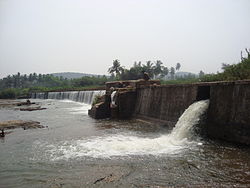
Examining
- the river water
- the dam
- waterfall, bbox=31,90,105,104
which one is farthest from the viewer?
waterfall, bbox=31,90,105,104

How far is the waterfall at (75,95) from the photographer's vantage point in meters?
29.0

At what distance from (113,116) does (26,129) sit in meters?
5.51

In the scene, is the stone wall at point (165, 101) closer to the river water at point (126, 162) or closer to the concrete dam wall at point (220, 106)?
the concrete dam wall at point (220, 106)

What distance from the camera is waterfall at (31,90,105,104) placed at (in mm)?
29038

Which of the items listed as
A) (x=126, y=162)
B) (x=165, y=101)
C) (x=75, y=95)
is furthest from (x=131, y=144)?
(x=75, y=95)

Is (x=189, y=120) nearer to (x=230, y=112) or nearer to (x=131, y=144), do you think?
(x=230, y=112)

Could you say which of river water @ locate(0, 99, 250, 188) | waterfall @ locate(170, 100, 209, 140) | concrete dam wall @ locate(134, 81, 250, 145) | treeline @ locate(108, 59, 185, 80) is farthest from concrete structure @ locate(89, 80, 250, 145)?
treeline @ locate(108, 59, 185, 80)

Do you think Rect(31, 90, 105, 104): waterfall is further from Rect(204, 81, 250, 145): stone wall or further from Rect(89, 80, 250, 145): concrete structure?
Rect(204, 81, 250, 145): stone wall

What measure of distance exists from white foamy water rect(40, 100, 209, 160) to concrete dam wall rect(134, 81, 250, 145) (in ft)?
1.80

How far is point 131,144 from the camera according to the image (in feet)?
26.2

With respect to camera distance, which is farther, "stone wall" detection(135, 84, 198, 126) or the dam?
"stone wall" detection(135, 84, 198, 126)

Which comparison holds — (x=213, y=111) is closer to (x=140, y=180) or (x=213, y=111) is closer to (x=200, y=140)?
(x=200, y=140)

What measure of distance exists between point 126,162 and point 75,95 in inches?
1247

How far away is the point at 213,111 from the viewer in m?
8.38
